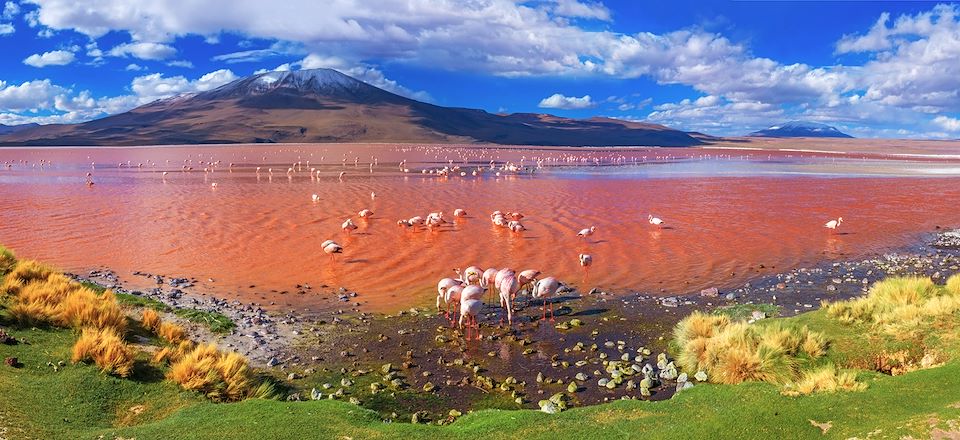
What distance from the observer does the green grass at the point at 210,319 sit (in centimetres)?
1182

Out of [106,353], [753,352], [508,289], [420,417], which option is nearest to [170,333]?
[106,353]

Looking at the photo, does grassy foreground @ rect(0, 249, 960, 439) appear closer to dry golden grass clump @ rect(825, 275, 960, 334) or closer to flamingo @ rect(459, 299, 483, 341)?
dry golden grass clump @ rect(825, 275, 960, 334)

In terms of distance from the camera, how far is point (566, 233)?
2297 centimetres

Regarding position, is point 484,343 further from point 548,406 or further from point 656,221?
point 656,221

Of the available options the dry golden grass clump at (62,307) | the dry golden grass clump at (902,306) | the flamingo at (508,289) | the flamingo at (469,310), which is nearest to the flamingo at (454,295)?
the flamingo at (469,310)

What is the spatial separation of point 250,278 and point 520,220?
12.3m

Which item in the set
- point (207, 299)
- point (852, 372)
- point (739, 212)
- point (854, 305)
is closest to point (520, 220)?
point (739, 212)

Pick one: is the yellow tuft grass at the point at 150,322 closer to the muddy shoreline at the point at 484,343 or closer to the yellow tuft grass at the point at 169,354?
the muddy shoreline at the point at 484,343

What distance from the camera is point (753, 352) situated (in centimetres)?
913

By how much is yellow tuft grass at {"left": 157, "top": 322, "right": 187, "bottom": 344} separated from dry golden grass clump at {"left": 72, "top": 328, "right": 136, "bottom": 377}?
1.73 meters

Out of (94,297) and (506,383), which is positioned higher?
(94,297)

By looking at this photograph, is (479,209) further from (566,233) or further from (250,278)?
(250,278)

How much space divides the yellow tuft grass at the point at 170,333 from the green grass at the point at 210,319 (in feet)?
3.34

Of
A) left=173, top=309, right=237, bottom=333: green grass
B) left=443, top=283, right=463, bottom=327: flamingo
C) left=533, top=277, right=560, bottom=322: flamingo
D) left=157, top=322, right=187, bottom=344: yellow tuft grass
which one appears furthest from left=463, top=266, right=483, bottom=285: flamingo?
left=157, top=322, right=187, bottom=344: yellow tuft grass
